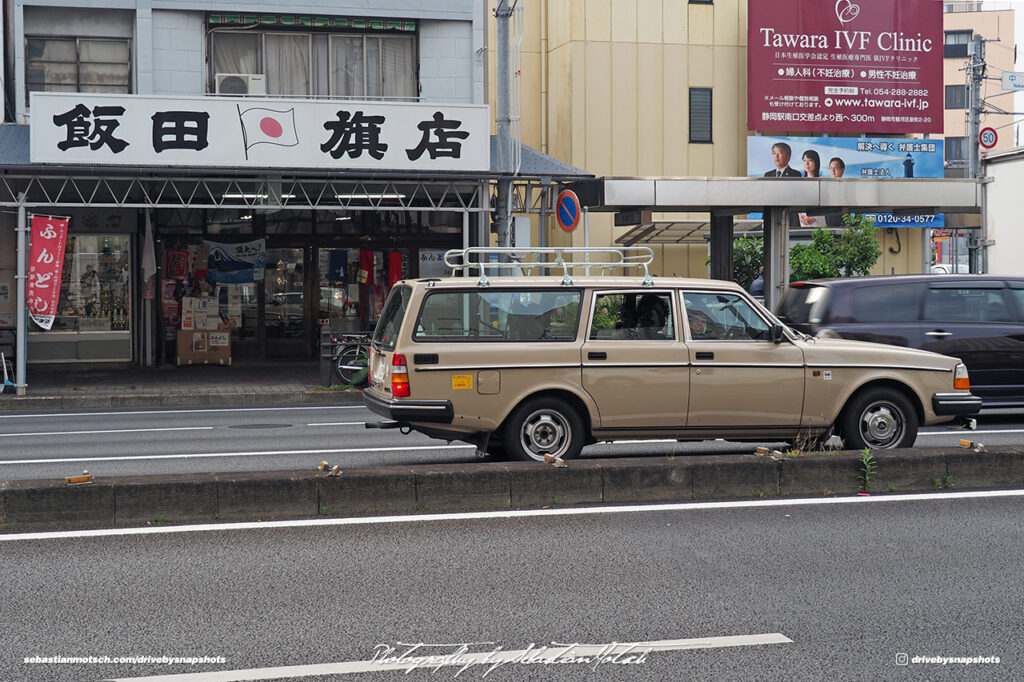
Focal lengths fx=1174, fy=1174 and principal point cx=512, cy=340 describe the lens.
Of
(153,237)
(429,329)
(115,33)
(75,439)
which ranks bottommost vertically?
(75,439)

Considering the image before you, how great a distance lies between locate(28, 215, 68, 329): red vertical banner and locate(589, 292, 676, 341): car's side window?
11982 mm

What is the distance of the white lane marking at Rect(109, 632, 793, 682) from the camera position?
4887 mm

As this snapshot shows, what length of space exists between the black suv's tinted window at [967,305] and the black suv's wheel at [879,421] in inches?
145

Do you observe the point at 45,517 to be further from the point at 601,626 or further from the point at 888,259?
the point at 888,259

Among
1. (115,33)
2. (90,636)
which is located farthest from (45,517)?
(115,33)

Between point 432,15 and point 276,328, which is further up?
point 432,15

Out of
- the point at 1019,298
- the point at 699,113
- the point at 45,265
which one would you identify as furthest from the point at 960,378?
the point at 699,113

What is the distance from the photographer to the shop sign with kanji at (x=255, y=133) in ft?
58.9

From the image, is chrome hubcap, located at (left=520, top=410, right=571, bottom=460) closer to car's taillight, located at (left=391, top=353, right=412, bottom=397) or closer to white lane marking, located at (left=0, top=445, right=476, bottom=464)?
car's taillight, located at (left=391, top=353, right=412, bottom=397)

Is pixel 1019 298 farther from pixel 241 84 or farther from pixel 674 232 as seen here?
pixel 674 232

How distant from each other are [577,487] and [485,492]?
26.7 inches

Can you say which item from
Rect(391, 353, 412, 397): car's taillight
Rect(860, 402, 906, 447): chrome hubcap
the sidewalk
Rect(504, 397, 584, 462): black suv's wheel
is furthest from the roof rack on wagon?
the sidewalk

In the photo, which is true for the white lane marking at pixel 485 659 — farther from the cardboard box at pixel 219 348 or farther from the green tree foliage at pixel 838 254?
the green tree foliage at pixel 838 254

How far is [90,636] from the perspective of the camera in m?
5.43
